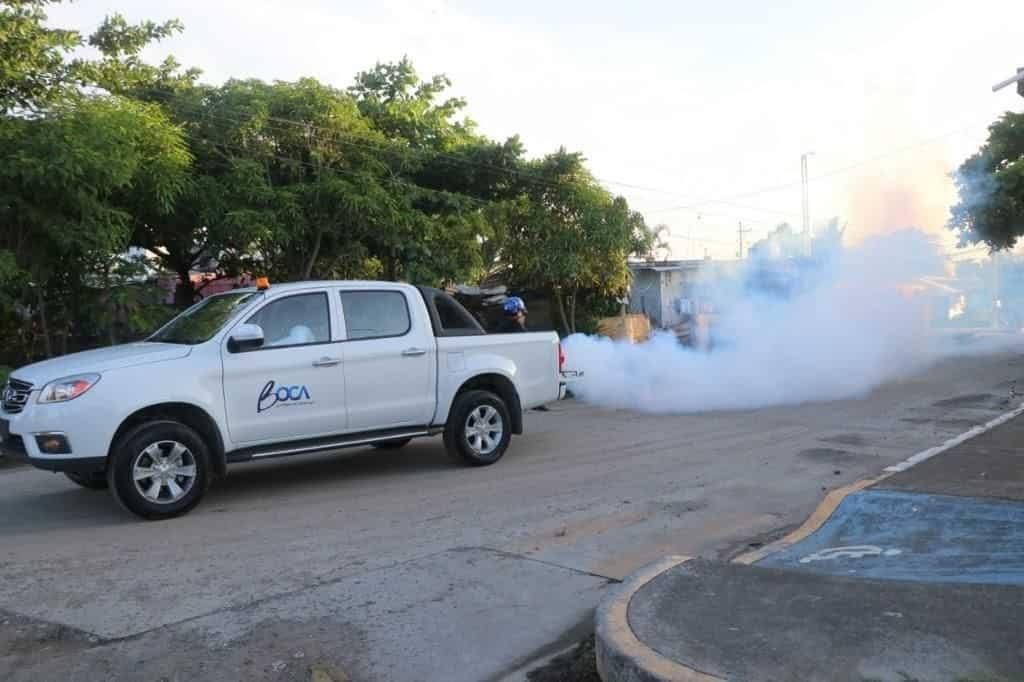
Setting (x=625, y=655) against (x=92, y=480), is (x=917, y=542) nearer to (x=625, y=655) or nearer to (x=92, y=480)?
(x=625, y=655)

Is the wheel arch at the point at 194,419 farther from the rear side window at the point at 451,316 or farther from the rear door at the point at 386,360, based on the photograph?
the rear side window at the point at 451,316

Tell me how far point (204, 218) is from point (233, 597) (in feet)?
35.4

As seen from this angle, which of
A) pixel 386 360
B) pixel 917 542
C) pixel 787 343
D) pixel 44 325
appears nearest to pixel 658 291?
pixel 787 343

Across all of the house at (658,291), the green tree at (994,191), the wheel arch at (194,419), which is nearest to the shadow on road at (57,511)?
the wheel arch at (194,419)

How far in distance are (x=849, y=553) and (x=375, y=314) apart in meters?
Result: 4.74

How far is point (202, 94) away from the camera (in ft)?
52.4

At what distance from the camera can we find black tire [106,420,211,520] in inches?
267

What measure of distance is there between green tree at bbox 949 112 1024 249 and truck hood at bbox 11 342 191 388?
23.2m

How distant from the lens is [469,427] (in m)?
9.01

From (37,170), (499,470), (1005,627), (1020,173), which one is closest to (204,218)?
(37,170)

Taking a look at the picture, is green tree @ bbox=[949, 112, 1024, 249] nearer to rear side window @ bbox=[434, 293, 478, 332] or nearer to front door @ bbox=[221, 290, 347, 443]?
rear side window @ bbox=[434, 293, 478, 332]

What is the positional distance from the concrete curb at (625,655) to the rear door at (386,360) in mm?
4082

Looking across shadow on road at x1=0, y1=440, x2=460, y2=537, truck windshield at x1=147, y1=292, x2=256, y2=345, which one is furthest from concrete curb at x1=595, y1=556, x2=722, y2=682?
truck windshield at x1=147, y1=292, x2=256, y2=345

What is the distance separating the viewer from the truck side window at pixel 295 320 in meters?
7.80
